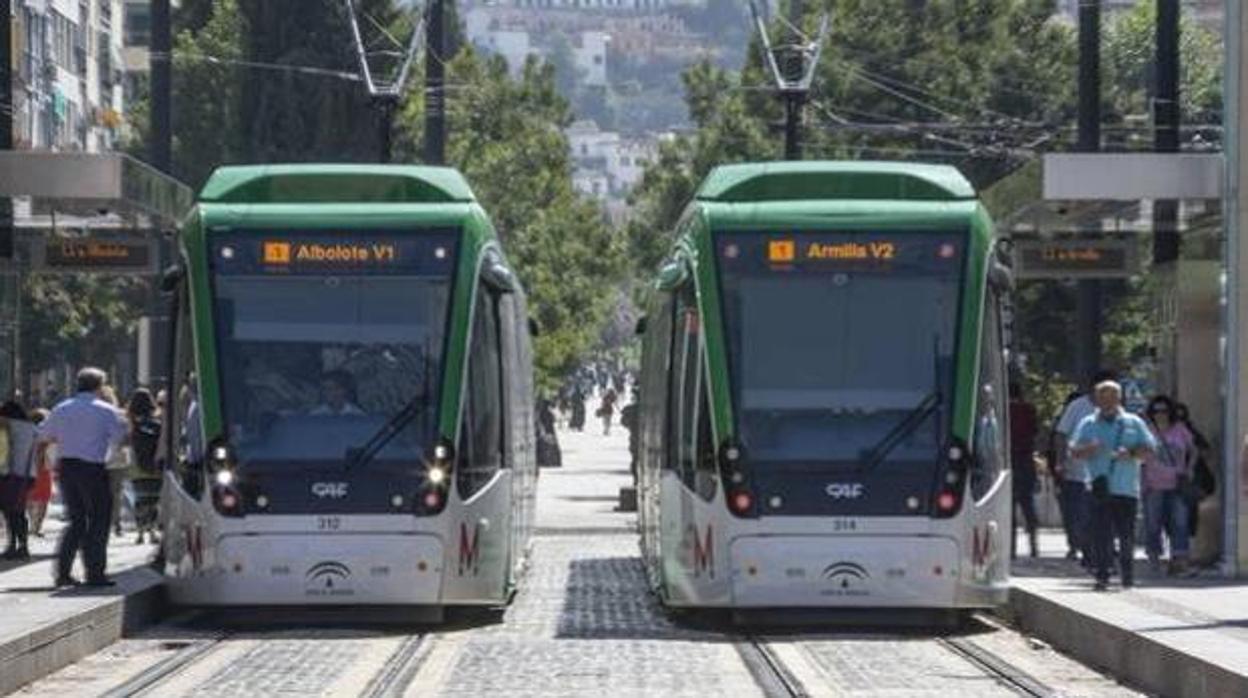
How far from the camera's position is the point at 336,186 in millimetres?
25312

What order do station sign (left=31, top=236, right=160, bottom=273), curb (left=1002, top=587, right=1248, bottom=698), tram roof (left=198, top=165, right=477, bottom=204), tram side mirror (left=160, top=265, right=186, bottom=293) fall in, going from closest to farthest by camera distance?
curb (left=1002, top=587, right=1248, bottom=698)
tram side mirror (left=160, top=265, right=186, bottom=293)
tram roof (left=198, top=165, right=477, bottom=204)
station sign (left=31, top=236, right=160, bottom=273)

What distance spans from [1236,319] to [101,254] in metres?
11.4

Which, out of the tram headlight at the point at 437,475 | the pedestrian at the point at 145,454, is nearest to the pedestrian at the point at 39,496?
the pedestrian at the point at 145,454

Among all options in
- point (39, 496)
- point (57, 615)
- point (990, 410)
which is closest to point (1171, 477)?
point (990, 410)

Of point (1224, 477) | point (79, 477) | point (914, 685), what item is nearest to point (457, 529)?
point (79, 477)

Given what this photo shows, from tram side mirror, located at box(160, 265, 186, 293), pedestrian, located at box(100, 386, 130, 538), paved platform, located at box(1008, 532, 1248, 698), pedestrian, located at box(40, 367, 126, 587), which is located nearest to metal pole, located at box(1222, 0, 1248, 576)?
paved platform, located at box(1008, 532, 1248, 698)

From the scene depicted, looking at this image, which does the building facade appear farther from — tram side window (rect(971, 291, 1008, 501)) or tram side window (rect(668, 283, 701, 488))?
tram side window (rect(971, 291, 1008, 501))

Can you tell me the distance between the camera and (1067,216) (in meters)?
32.1

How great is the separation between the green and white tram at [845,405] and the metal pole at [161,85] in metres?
16.0

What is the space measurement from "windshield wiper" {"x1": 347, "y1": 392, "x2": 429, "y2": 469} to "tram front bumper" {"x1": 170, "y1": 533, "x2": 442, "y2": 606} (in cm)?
56

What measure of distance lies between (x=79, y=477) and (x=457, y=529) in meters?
3.08

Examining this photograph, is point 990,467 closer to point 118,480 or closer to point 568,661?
point 568,661

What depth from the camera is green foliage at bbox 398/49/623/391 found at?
234 feet

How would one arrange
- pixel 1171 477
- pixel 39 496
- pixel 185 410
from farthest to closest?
pixel 39 496
pixel 1171 477
pixel 185 410
